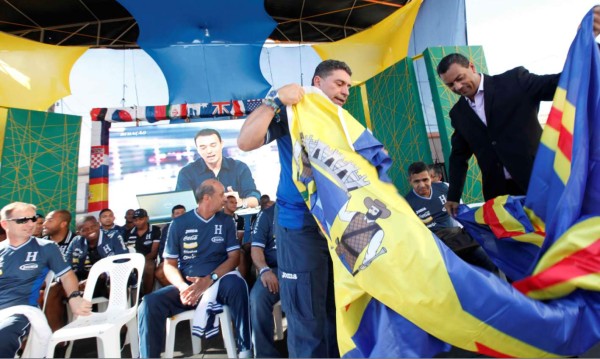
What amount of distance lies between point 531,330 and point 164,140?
5.69 meters

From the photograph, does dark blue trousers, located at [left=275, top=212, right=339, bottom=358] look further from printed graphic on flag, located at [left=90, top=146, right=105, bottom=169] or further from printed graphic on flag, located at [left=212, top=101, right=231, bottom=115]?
printed graphic on flag, located at [left=90, top=146, right=105, bottom=169]

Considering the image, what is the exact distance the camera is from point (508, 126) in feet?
6.21

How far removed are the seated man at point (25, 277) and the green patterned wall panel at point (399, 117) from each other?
13.5 ft

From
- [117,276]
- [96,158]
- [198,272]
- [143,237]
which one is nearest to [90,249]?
[143,237]

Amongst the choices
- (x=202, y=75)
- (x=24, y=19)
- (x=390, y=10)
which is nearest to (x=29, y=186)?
(x=202, y=75)

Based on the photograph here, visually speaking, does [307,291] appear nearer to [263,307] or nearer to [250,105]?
[263,307]

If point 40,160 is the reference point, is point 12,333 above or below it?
below

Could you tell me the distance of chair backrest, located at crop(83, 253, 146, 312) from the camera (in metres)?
2.73

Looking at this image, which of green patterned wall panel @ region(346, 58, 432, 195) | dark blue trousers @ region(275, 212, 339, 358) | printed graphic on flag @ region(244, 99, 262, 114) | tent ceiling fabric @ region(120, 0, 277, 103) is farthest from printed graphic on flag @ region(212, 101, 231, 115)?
dark blue trousers @ region(275, 212, 339, 358)

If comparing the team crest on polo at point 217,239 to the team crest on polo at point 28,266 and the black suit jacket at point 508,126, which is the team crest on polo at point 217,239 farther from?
the black suit jacket at point 508,126

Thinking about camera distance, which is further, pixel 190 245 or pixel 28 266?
pixel 190 245

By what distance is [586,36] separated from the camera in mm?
1541

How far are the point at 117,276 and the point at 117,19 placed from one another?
27.2 feet

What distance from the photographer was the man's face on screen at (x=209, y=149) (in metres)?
5.80
